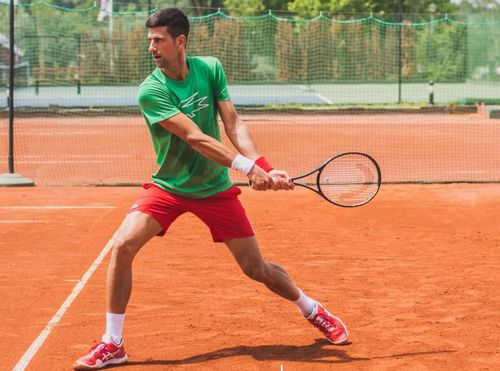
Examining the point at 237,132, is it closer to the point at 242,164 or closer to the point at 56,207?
the point at 242,164

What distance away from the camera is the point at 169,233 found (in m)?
10.8

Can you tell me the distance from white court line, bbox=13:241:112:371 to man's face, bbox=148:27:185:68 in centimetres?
201

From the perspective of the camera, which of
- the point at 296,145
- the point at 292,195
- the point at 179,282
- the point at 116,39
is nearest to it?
the point at 179,282

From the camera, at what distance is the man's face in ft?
19.0

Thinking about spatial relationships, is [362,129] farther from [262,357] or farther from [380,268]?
[262,357]

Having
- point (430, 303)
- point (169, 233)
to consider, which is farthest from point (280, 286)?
point (169, 233)

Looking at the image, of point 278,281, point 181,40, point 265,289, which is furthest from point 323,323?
point 181,40

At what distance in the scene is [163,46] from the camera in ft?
19.0

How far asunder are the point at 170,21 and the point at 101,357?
203 centimetres

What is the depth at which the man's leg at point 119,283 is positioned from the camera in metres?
5.84

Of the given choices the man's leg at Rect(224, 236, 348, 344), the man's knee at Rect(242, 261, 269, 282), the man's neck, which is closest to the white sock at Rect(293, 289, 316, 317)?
the man's leg at Rect(224, 236, 348, 344)

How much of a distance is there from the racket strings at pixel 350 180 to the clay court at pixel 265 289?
927 mm

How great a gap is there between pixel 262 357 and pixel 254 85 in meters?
29.1

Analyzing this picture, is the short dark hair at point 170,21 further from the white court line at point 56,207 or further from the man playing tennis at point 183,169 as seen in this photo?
the white court line at point 56,207
